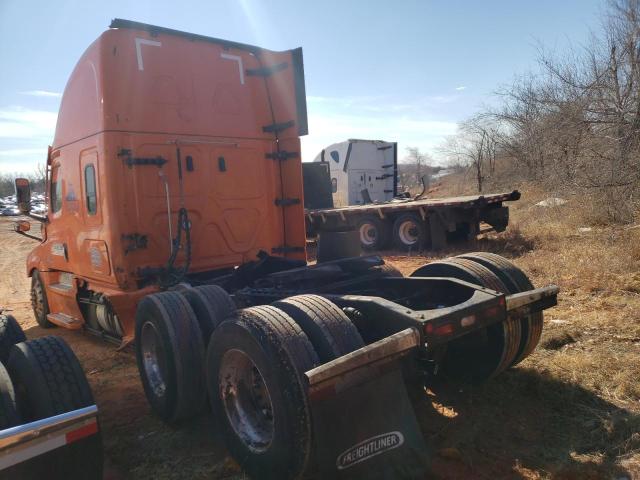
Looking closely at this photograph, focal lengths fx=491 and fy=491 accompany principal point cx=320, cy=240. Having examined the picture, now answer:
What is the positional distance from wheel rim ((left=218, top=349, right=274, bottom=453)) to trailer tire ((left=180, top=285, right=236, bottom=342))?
20.4 inches

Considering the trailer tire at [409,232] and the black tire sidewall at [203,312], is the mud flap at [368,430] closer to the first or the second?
the black tire sidewall at [203,312]

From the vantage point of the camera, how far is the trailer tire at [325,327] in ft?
8.94

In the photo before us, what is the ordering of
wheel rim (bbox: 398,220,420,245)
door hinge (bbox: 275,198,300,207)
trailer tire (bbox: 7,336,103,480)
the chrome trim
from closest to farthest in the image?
the chrome trim < trailer tire (bbox: 7,336,103,480) < door hinge (bbox: 275,198,300,207) < wheel rim (bbox: 398,220,420,245)

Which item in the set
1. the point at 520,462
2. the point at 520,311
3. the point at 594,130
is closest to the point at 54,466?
the point at 520,462

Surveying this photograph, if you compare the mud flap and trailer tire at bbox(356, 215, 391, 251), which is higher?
trailer tire at bbox(356, 215, 391, 251)

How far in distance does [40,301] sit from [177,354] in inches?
194

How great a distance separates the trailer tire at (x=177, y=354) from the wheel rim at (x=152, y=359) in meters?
0.04

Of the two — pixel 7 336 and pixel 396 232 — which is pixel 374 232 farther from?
pixel 7 336

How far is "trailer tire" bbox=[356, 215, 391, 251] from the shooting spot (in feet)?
44.7

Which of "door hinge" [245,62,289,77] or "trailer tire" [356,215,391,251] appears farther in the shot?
"trailer tire" [356,215,391,251]

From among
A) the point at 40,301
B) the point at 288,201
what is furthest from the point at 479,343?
the point at 40,301

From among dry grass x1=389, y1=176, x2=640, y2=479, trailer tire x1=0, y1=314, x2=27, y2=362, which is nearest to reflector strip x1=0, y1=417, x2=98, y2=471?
trailer tire x1=0, y1=314, x2=27, y2=362

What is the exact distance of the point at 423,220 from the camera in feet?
40.4

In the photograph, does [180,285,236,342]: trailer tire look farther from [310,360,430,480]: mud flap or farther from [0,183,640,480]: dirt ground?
[310,360,430,480]: mud flap
